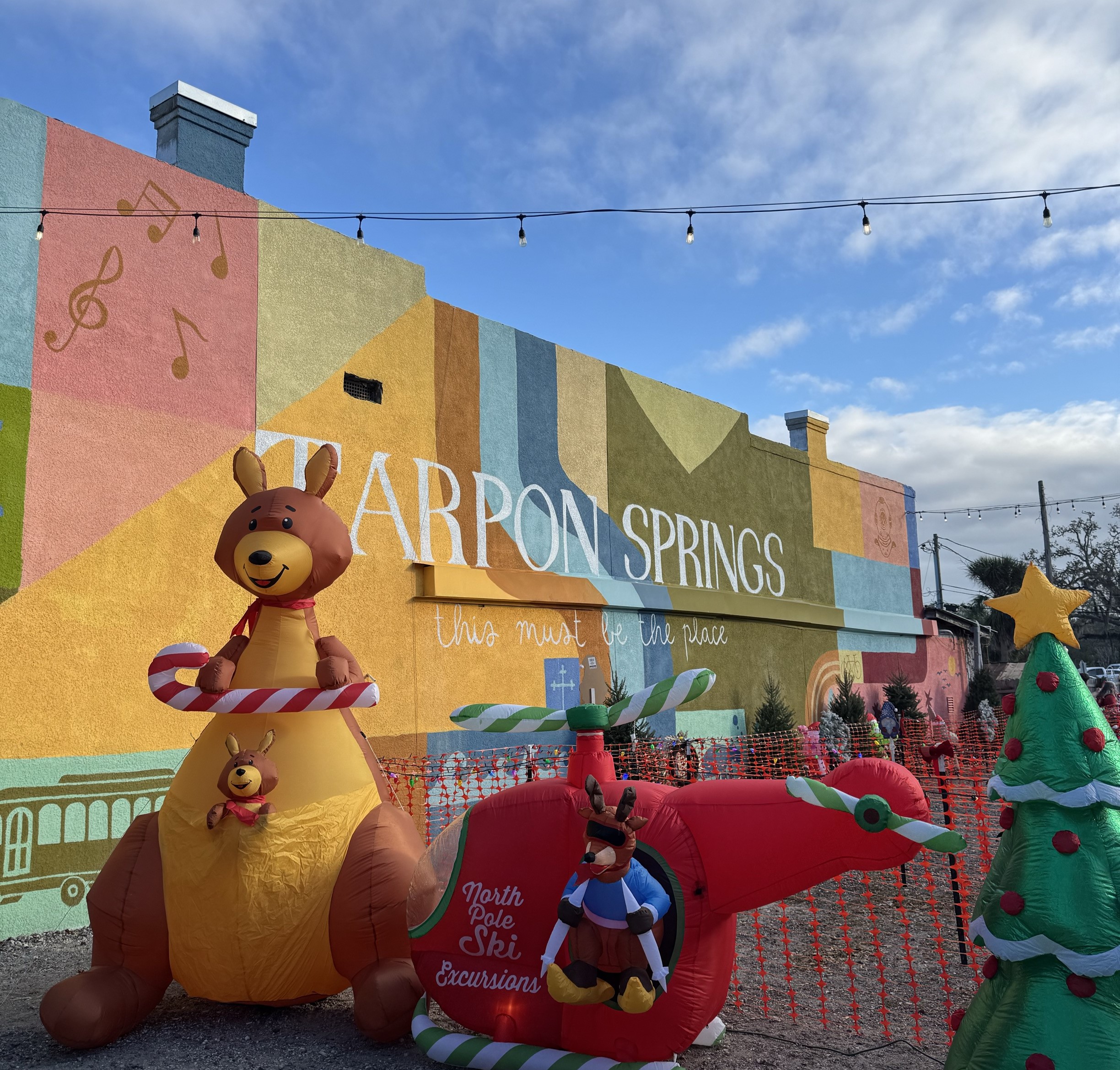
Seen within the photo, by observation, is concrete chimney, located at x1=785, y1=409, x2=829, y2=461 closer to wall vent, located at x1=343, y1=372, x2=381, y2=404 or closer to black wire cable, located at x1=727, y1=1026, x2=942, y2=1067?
wall vent, located at x1=343, y1=372, x2=381, y2=404

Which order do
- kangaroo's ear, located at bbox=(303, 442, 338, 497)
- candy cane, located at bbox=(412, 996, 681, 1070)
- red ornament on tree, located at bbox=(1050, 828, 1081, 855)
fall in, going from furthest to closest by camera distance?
1. kangaroo's ear, located at bbox=(303, 442, 338, 497)
2. candy cane, located at bbox=(412, 996, 681, 1070)
3. red ornament on tree, located at bbox=(1050, 828, 1081, 855)

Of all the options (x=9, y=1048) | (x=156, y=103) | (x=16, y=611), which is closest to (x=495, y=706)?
(x=9, y=1048)

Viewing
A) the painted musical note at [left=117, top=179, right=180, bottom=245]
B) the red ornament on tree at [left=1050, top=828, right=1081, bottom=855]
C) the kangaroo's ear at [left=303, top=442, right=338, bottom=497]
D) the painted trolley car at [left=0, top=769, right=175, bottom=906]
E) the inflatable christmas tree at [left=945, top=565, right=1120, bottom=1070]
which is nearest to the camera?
the inflatable christmas tree at [left=945, top=565, right=1120, bottom=1070]

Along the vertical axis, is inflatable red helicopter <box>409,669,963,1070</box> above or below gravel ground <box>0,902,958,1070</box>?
above

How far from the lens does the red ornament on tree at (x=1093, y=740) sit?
3.26 meters

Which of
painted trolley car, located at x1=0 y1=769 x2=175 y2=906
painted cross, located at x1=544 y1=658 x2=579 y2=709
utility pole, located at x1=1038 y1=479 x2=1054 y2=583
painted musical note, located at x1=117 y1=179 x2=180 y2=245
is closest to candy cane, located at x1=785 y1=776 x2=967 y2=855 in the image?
painted trolley car, located at x1=0 y1=769 x2=175 y2=906

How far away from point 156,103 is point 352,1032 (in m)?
9.89

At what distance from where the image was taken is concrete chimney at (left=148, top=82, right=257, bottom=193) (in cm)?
1020

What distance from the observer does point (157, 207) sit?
30.5 feet

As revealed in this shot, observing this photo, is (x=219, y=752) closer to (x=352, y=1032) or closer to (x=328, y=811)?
(x=328, y=811)

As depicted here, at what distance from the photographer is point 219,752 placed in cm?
478

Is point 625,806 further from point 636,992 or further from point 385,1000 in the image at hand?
point 385,1000

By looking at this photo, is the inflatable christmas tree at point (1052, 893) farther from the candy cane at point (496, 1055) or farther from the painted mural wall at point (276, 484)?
the painted mural wall at point (276, 484)

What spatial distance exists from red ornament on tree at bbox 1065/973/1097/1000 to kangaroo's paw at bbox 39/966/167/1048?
4.13 metres
